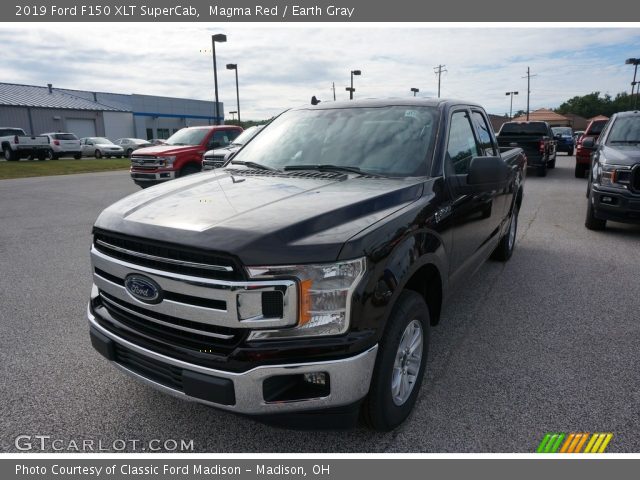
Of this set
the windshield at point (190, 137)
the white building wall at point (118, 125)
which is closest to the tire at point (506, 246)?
the windshield at point (190, 137)

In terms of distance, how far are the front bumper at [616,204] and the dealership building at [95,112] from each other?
150 feet

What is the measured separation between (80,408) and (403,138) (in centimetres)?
270

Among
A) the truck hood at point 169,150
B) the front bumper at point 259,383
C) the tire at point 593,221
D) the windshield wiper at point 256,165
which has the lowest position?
the tire at point 593,221

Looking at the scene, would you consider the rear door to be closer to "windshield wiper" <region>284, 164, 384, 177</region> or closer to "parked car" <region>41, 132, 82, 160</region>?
"windshield wiper" <region>284, 164, 384, 177</region>

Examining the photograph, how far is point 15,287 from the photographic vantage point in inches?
197

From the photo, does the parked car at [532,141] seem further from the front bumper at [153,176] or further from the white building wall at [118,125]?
the white building wall at [118,125]

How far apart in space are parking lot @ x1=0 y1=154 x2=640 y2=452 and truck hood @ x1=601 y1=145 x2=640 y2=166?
1.34m

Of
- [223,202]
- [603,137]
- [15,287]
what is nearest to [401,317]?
[223,202]

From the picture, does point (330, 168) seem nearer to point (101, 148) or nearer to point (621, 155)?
point (621, 155)

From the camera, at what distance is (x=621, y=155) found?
6727 mm

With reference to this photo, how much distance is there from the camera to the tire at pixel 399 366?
2295 mm

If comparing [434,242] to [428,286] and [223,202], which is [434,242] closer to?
[428,286]

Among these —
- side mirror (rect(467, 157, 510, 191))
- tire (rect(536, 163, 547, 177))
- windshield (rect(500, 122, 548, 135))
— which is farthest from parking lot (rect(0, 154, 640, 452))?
windshield (rect(500, 122, 548, 135))

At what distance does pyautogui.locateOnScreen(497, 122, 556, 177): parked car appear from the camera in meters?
15.3
